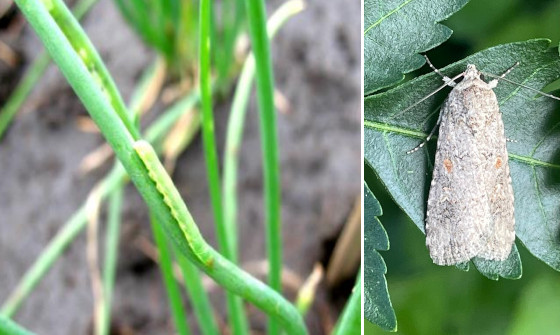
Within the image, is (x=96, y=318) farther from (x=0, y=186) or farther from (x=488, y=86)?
(x=488, y=86)

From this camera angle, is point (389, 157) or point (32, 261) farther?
point (32, 261)

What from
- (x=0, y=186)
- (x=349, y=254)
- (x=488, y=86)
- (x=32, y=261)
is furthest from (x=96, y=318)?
(x=488, y=86)

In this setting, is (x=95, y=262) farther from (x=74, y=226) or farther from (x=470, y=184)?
(x=470, y=184)

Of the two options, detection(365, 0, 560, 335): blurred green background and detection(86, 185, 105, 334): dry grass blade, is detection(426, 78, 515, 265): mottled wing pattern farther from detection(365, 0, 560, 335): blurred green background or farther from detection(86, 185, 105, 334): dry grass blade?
detection(86, 185, 105, 334): dry grass blade

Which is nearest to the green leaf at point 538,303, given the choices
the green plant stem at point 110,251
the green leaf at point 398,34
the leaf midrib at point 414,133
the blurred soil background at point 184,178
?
the leaf midrib at point 414,133

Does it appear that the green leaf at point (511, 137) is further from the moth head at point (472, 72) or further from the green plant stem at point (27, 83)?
the green plant stem at point (27, 83)

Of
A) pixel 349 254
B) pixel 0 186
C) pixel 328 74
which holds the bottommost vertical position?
pixel 349 254

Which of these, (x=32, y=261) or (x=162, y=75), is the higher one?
(x=162, y=75)
